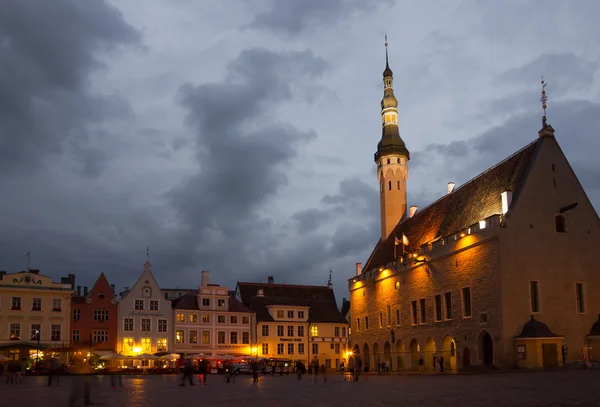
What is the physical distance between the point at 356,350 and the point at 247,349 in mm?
11651

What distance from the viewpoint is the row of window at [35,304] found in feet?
211

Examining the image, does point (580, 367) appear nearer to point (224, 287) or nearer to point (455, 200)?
point (455, 200)

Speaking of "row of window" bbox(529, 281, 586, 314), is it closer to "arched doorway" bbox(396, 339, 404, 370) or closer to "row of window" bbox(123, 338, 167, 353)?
"arched doorway" bbox(396, 339, 404, 370)

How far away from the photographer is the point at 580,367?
39719mm

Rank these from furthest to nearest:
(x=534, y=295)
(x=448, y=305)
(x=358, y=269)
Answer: (x=358, y=269) → (x=448, y=305) → (x=534, y=295)

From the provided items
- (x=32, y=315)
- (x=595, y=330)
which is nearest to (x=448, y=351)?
(x=595, y=330)

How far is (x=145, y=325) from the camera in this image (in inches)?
2707

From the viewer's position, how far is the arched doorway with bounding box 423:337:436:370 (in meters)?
53.1

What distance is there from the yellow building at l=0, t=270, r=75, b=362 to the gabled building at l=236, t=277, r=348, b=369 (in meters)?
20.1

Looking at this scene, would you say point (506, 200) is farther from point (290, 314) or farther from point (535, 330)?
point (290, 314)

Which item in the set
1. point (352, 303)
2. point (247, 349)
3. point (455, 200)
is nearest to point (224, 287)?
point (247, 349)

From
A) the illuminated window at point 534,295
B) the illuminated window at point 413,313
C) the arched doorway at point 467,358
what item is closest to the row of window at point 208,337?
the illuminated window at point 413,313

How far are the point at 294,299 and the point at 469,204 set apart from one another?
32.5m

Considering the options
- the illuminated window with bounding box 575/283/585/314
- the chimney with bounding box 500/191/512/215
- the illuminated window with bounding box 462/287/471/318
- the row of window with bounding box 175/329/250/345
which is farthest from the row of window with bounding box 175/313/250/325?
the illuminated window with bounding box 575/283/585/314
